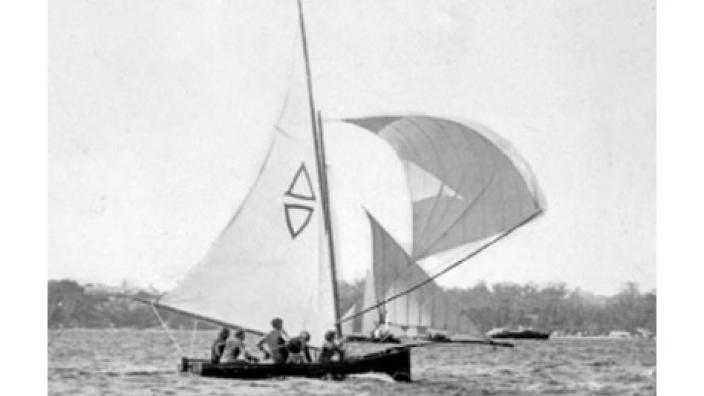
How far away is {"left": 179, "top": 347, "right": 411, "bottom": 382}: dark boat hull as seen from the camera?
1873 cm

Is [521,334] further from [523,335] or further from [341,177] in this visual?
[341,177]

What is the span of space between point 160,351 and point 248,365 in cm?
813

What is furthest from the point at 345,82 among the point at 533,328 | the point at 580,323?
the point at 533,328

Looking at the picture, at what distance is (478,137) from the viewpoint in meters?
18.7

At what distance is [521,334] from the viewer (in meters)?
23.4

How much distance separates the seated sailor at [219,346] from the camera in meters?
19.0

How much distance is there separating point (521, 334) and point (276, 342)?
5.81 meters

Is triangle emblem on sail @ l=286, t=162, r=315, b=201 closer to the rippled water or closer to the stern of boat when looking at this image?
the stern of boat

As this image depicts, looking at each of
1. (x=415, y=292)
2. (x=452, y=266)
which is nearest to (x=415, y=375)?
(x=415, y=292)

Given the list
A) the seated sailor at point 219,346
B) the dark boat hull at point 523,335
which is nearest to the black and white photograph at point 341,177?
the seated sailor at point 219,346

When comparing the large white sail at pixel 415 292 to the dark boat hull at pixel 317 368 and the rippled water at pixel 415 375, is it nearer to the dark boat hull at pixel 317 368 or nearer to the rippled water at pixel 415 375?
the dark boat hull at pixel 317 368
